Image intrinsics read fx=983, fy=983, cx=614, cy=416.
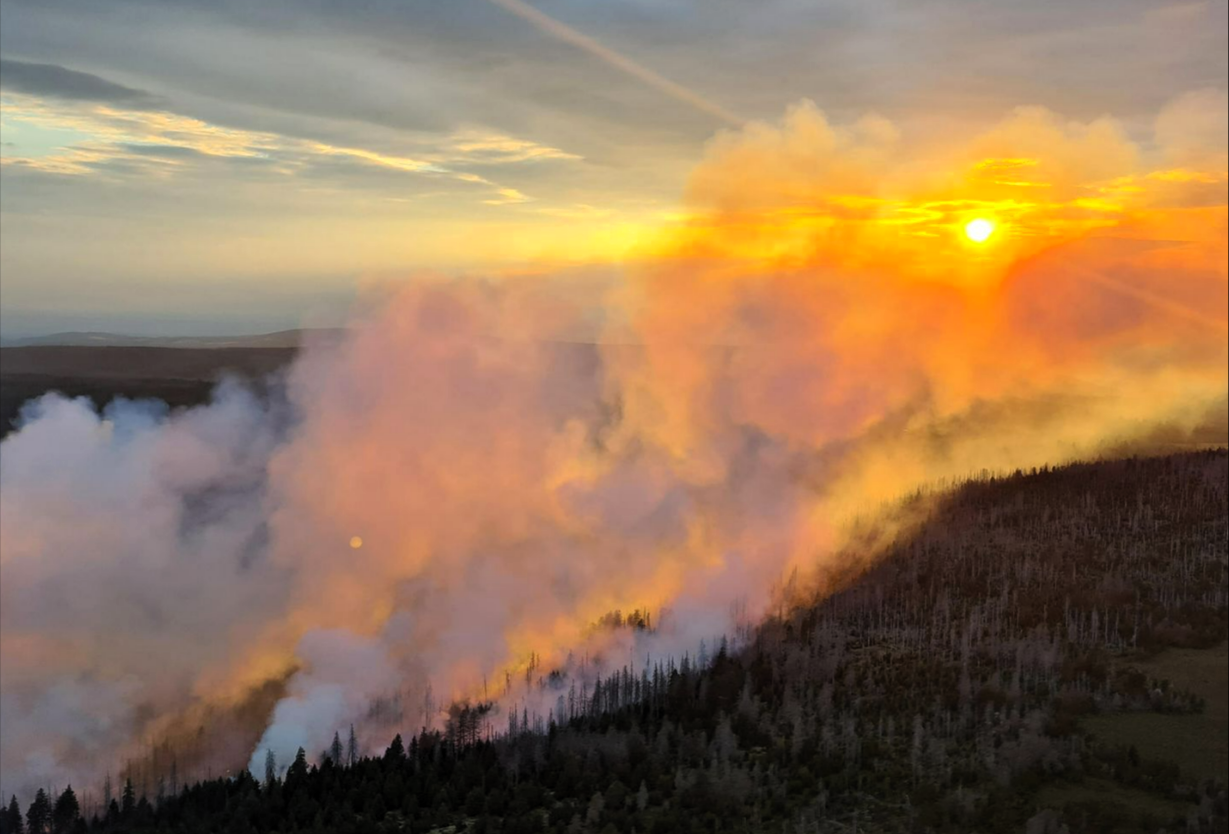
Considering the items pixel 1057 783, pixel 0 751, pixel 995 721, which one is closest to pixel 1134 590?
pixel 995 721

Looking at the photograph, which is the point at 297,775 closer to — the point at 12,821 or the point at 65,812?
the point at 65,812

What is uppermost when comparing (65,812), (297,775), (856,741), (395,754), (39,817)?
(856,741)

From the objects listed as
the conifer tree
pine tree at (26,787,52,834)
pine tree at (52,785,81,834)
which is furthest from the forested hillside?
the conifer tree

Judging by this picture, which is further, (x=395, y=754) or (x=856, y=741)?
(x=395, y=754)

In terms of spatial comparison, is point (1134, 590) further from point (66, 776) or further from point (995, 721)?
point (66, 776)

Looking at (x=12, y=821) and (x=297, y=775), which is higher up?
(x=297, y=775)

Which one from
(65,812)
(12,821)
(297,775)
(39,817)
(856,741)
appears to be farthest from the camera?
(12,821)

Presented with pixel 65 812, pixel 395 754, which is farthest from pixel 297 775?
pixel 65 812
